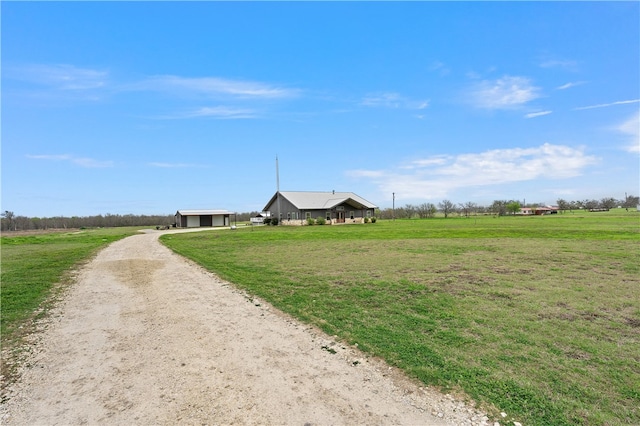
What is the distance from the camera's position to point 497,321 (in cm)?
609

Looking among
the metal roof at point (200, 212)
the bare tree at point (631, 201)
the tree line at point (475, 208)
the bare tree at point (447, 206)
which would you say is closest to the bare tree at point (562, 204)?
the tree line at point (475, 208)

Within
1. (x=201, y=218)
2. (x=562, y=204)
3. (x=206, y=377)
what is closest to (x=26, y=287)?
(x=206, y=377)

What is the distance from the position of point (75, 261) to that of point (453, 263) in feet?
55.0

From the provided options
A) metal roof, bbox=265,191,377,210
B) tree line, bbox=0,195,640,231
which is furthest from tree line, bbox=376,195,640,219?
metal roof, bbox=265,191,377,210

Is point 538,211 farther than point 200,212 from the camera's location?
Yes

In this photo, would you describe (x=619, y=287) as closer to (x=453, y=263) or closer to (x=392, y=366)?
(x=453, y=263)

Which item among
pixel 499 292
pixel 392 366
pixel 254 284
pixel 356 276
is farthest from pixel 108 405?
pixel 499 292

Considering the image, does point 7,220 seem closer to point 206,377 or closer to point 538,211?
point 206,377

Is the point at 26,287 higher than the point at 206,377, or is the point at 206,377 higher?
the point at 26,287

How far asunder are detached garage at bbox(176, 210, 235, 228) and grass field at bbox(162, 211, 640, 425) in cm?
4438

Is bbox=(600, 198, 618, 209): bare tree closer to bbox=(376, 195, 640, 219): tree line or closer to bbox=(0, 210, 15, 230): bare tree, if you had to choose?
bbox=(376, 195, 640, 219): tree line

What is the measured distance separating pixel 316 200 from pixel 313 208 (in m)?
3.86

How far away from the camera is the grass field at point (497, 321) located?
3723 millimetres

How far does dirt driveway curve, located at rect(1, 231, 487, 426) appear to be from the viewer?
10.9 ft
